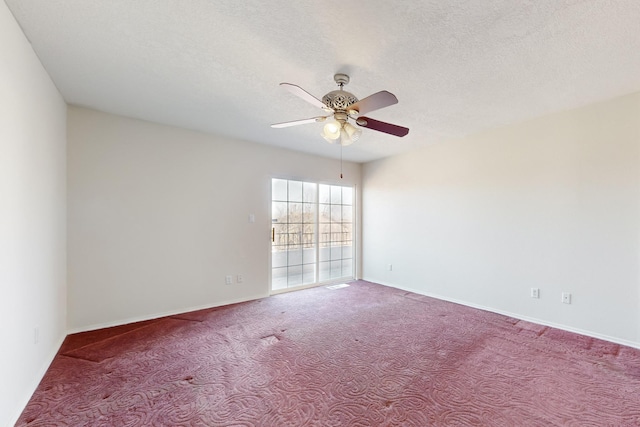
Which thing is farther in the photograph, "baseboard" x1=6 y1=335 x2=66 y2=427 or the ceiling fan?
Result: the ceiling fan

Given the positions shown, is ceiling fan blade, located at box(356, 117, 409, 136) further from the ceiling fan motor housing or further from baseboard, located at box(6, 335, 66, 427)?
baseboard, located at box(6, 335, 66, 427)

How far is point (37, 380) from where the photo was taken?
7.00 ft

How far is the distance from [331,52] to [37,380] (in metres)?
3.42

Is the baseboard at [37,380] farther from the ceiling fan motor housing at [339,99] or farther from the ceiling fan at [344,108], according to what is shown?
the ceiling fan motor housing at [339,99]

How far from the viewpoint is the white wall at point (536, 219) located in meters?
2.89

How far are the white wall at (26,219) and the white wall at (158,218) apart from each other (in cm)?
38

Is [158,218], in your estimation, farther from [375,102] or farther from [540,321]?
[540,321]

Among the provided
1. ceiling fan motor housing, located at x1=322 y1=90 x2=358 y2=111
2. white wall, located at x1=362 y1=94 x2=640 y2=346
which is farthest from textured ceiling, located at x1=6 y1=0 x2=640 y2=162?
white wall, located at x1=362 y1=94 x2=640 y2=346

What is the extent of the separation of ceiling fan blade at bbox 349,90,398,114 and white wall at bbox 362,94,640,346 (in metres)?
2.63

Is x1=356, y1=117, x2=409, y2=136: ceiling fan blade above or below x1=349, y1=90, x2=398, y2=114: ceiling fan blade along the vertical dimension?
below

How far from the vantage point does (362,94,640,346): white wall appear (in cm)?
289

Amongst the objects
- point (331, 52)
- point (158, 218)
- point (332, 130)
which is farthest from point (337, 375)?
point (158, 218)

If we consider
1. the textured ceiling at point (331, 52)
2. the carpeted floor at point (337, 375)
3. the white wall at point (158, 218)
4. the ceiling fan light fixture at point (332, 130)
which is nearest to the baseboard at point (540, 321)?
the carpeted floor at point (337, 375)

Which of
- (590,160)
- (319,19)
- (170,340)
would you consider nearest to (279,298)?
(170,340)
